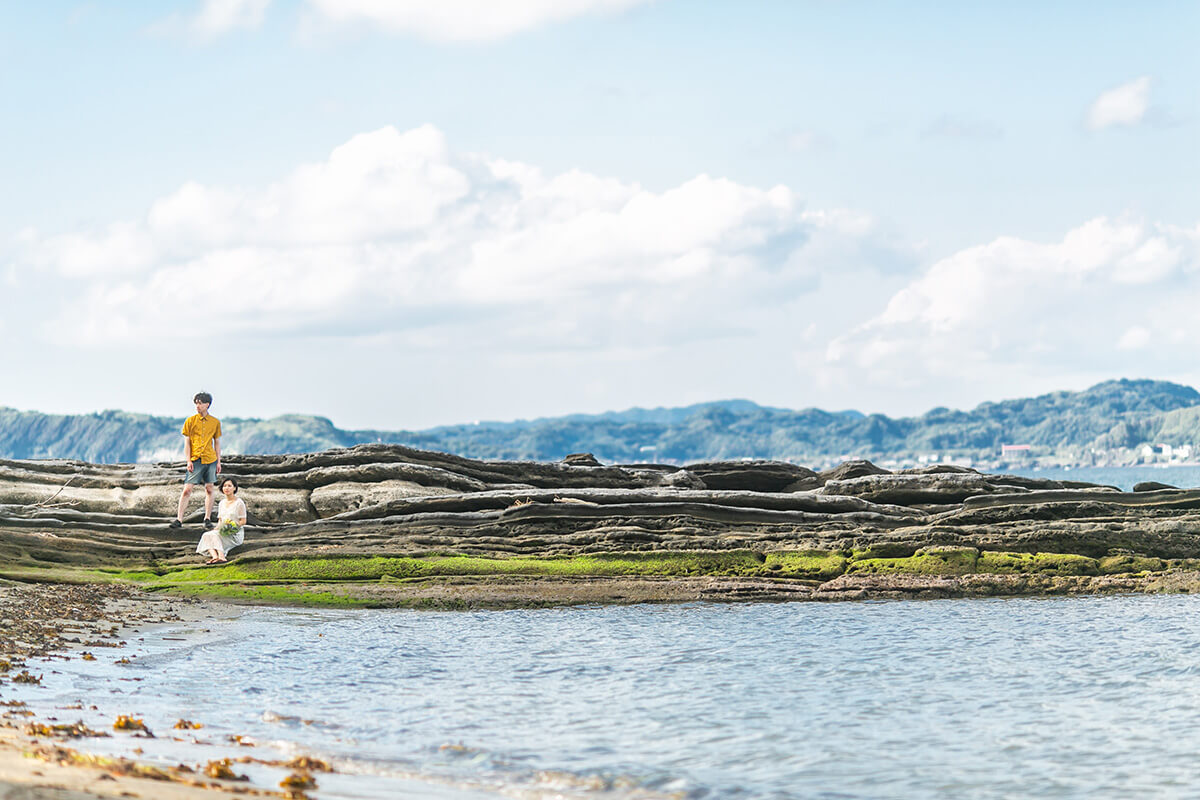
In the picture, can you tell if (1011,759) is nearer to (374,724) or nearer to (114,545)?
(374,724)

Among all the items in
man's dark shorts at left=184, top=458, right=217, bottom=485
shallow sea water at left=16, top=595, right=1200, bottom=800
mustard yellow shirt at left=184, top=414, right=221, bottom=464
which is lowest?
shallow sea water at left=16, top=595, right=1200, bottom=800

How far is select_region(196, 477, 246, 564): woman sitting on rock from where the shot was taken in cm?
2483

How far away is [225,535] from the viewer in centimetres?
2541

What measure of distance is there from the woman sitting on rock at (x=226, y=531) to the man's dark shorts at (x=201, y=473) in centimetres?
41

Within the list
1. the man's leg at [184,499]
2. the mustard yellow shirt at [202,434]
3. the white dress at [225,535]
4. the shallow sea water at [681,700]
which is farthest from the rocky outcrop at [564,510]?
the shallow sea water at [681,700]

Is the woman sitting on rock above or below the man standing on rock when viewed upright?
below

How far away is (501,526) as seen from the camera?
26.9 metres

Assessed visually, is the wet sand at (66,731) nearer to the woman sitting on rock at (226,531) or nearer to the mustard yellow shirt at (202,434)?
the woman sitting on rock at (226,531)

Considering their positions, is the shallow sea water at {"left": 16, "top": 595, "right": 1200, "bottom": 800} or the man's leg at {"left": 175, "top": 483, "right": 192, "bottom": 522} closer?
the shallow sea water at {"left": 16, "top": 595, "right": 1200, "bottom": 800}

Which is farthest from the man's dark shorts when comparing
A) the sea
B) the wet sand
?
the sea

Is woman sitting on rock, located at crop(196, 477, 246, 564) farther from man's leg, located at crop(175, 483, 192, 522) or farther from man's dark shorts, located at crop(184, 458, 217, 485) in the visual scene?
man's leg, located at crop(175, 483, 192, 522)

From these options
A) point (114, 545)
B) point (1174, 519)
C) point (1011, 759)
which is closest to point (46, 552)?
point (114, 545)

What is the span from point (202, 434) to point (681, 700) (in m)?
15.3

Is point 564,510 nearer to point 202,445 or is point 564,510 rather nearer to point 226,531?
point 226,531
